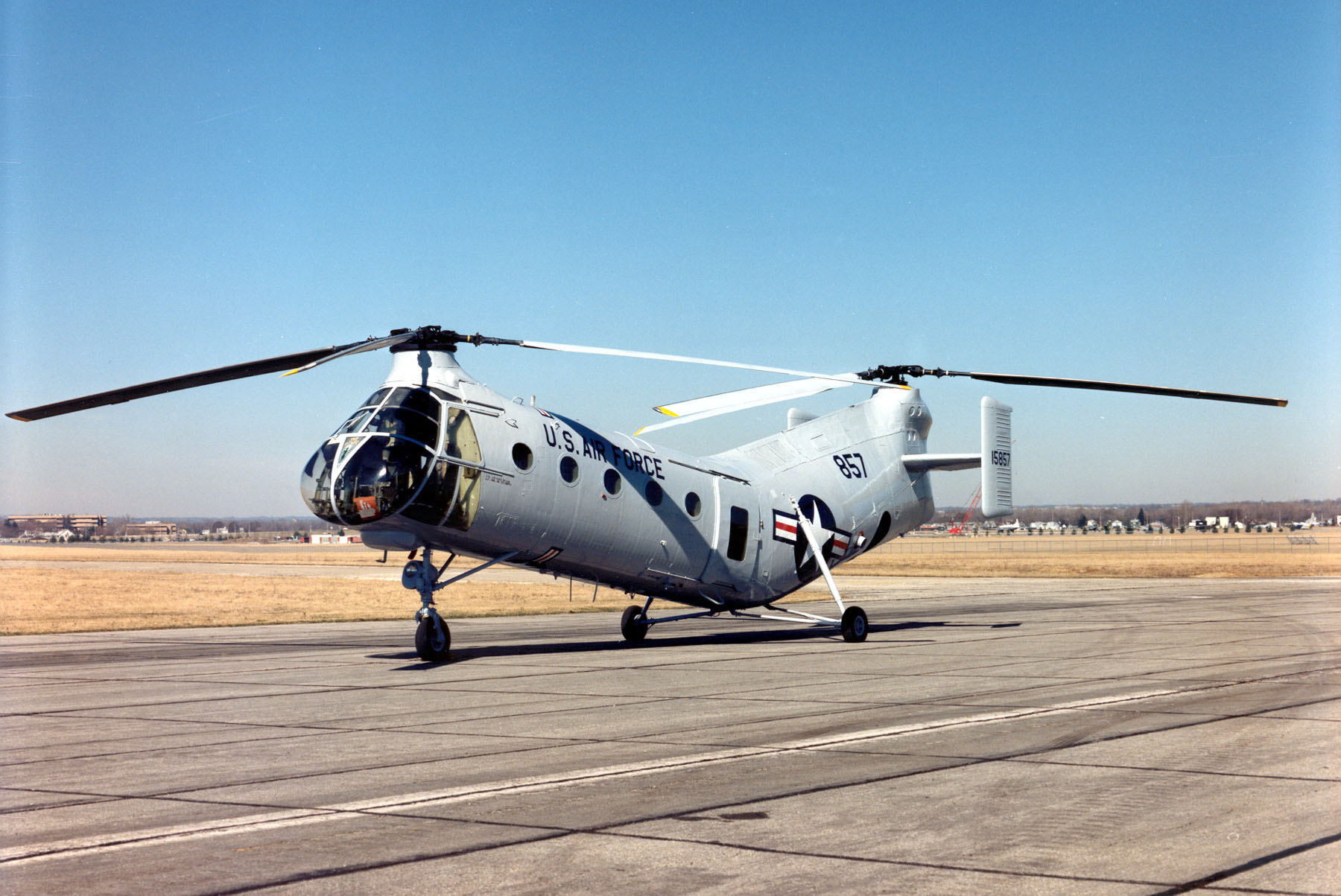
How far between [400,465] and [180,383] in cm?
354

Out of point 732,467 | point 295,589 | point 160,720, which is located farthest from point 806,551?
point 295,589

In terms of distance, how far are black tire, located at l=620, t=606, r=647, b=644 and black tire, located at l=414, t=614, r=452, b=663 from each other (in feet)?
16.6

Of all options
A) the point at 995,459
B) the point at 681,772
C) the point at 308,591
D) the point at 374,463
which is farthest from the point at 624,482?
the point at 308,591

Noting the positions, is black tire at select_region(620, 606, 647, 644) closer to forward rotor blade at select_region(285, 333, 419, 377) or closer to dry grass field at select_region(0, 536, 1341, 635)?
forward rotor blade at select_region(285, 333, 419, 377)

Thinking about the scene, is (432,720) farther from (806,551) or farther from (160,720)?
(806,551)

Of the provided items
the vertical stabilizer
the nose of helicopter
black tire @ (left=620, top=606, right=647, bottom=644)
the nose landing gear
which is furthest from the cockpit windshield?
the vertical stabilizer

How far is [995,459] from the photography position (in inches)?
978

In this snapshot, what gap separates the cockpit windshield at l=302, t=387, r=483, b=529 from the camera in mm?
16953

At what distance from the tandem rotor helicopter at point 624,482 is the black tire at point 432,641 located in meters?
0.03

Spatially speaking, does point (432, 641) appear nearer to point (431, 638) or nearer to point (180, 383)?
point (431, 638)

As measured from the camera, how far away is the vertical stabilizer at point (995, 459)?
24656 millimetres

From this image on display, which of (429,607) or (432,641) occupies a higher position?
(429,607)

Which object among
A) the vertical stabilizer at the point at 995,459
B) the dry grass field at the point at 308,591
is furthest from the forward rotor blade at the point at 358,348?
the dry grass field at the point at 308,591

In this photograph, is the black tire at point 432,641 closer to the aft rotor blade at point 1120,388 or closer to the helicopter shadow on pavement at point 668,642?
the helicopter shadow on pavement at point 668,642
